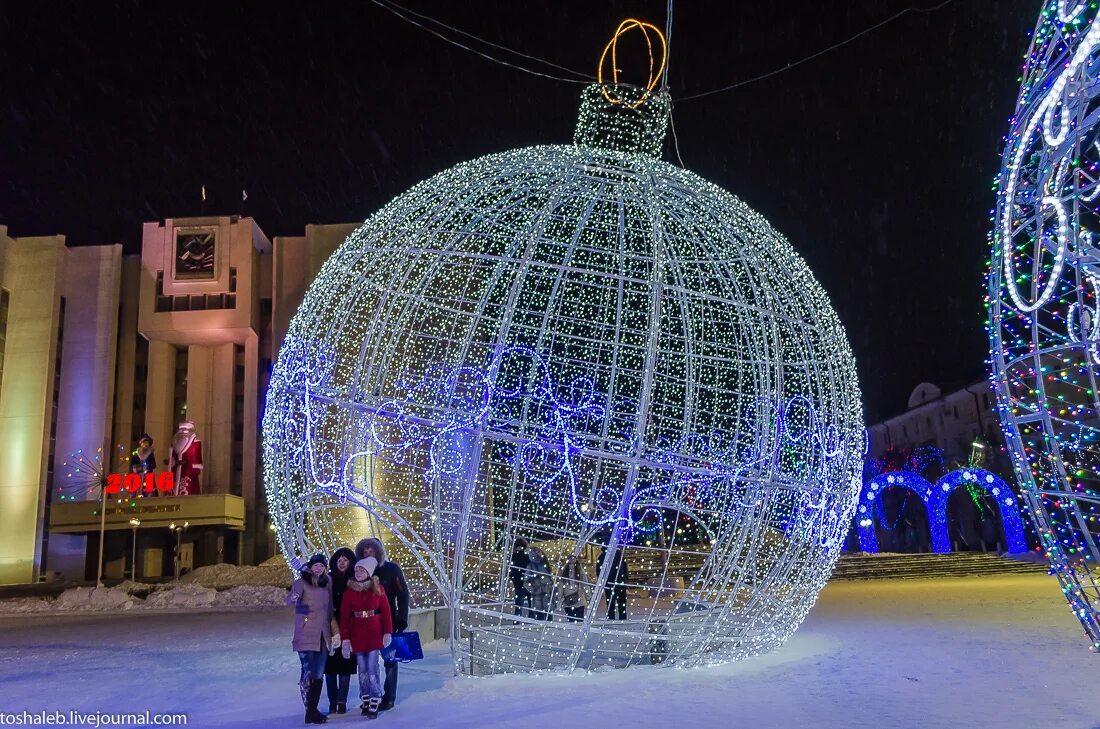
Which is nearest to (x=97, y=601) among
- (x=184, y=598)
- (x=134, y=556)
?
(x=184, y=598)

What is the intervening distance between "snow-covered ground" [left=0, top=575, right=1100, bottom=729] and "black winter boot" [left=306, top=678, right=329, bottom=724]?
9 centimetres

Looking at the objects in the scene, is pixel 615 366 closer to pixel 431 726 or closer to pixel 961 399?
pixel 431 726

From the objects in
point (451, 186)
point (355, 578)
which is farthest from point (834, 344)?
point (355, 578)

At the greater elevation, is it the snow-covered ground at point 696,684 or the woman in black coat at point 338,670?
the woman in black coat at point 338,670

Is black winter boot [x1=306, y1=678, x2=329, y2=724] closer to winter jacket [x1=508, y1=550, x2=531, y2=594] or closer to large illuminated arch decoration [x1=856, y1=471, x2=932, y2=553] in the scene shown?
winter jacket [x1=508, y1=550, x2=531, y2=594]

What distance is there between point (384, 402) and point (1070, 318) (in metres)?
4.41

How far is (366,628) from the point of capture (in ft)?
18.2

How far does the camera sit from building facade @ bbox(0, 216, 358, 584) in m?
31.9

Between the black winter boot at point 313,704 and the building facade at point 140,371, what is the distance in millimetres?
27261

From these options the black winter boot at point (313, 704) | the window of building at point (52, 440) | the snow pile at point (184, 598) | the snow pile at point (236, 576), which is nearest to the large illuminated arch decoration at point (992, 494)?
the snow pile at point (236, 576)

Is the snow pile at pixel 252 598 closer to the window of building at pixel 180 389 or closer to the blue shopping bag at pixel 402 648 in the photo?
the blue shopping bag at pixel 402 648

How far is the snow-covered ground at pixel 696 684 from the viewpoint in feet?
16.5

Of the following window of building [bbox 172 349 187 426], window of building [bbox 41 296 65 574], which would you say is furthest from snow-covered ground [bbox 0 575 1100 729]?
window of building [bbox 172 349 187 426]

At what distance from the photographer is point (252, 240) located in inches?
1359
